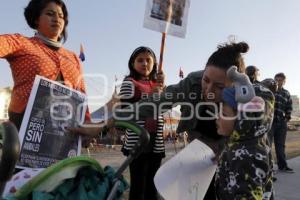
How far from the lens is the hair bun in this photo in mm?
2346

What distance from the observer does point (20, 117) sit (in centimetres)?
237

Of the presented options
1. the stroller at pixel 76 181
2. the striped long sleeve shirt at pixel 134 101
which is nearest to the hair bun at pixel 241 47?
the stroller at pixel 76 181

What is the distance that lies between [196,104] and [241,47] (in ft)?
1.44

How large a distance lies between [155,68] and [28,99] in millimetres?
1507

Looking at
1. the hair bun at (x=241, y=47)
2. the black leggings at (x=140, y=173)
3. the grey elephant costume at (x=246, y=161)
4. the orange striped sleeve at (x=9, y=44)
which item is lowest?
the black leggings at (x=140, y=173)

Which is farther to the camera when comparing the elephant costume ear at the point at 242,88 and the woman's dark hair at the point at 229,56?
the woman's dark hair at the point at 229,56

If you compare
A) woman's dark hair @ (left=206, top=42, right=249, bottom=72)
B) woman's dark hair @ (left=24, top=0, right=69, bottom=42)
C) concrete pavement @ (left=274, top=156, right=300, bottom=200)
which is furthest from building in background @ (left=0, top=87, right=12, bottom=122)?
concrete pavement @ (left=274, top=156, right=300, bottom=200)

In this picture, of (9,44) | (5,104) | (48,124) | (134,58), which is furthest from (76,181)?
(5,104)

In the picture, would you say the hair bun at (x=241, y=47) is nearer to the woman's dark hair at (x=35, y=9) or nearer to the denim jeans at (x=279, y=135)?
the woman's dark hair at (x=35, y=9)

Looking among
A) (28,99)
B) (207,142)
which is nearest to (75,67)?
(28,99)

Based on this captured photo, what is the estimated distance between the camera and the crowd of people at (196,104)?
1.75m

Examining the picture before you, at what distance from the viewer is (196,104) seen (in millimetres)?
2512

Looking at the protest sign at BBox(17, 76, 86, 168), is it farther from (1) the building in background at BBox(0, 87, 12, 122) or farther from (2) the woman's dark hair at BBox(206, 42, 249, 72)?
(2) the woman's dark hair at BBox(206, 42, 249, 72)

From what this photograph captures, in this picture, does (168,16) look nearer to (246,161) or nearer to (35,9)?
(35,9)
